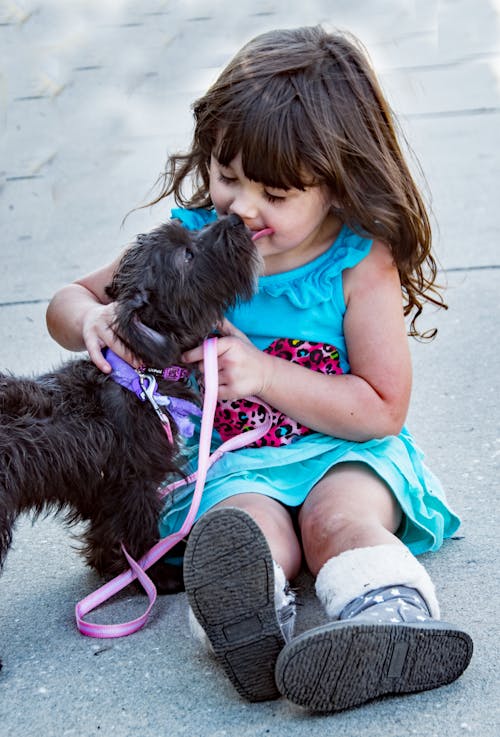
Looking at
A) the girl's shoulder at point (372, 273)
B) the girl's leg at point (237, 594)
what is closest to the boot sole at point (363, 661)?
the girl's leg at point (237, 594)

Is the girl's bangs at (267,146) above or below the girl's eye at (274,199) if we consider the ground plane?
above

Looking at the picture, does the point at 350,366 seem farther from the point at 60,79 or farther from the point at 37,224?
the point at 60,79

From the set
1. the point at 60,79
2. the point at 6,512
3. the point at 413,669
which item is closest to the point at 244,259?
the point at 6,512

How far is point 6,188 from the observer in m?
7.19

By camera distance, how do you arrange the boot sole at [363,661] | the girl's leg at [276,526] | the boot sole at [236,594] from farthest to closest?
the girl's leg at [276,526] < the boot sole at [236,594] < the boot sole at [363,661]

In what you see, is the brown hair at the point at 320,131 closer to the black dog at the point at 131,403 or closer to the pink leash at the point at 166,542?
the black dog at the point at 131,403

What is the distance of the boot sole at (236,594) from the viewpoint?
2.18 m

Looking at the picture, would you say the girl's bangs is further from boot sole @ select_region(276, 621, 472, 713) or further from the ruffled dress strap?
boot sole @ select_region(276, 621, 472, 713)

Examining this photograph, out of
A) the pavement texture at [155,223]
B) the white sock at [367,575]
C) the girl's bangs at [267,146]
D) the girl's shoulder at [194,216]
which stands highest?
the girl's bangs at [267,146]

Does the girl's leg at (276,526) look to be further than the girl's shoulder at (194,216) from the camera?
No

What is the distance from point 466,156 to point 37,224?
2814mm

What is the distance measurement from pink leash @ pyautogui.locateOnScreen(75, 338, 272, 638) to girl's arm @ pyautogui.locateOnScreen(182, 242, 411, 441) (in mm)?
122

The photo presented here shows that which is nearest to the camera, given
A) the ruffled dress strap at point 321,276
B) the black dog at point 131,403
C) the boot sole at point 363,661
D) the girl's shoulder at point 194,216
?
the boot sole at point 363,661

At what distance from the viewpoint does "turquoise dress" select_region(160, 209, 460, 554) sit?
2850 millimetres
